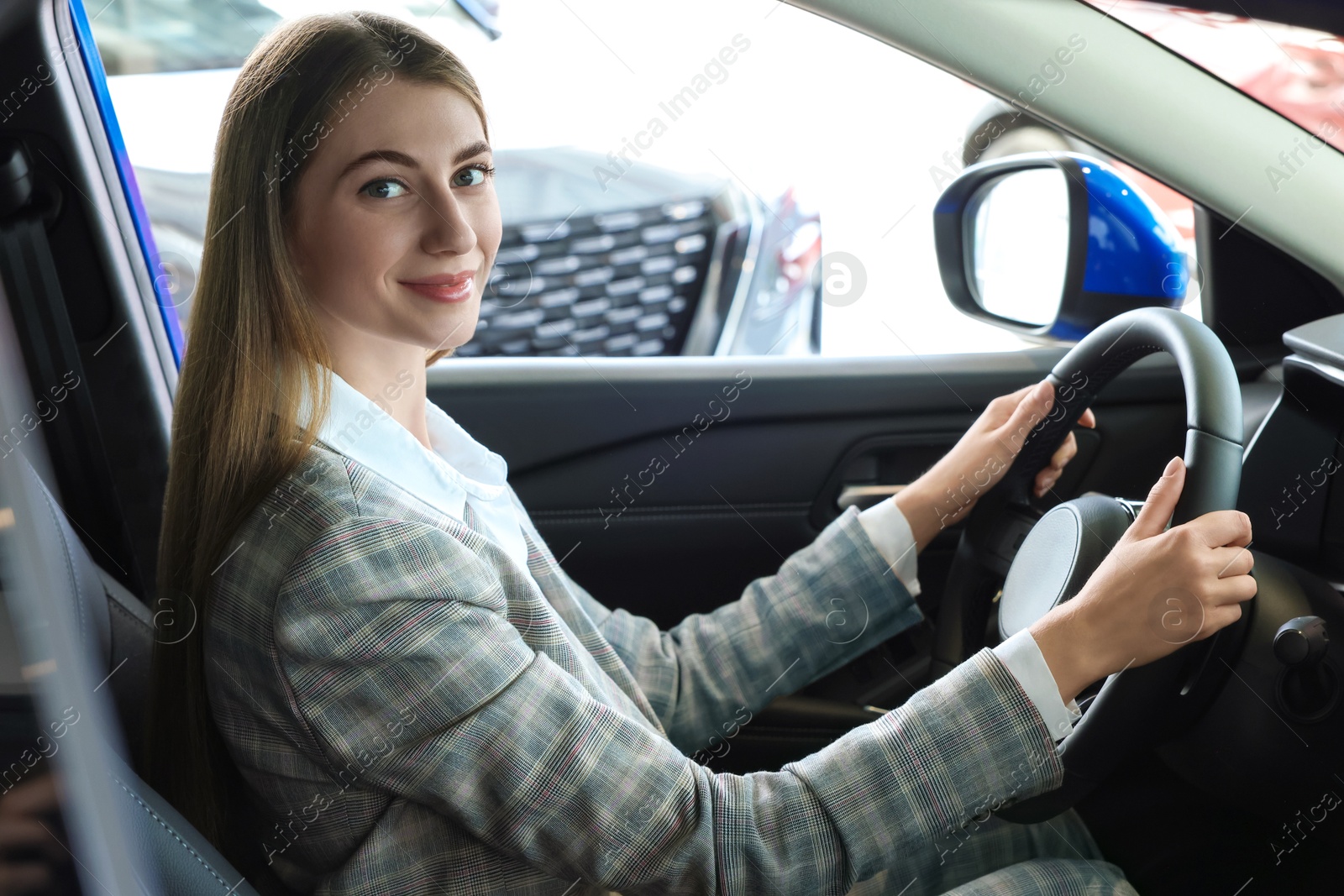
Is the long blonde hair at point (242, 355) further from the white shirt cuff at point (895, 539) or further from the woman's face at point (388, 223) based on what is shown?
the white shirt cuff at point (895, 539)

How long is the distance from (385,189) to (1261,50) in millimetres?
1042

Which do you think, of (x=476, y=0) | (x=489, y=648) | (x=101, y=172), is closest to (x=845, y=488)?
(x=489, y=648)

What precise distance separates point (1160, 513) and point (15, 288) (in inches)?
47.2

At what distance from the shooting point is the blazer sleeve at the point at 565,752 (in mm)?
864

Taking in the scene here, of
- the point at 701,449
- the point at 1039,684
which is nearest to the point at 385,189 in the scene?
the point at 1039,684

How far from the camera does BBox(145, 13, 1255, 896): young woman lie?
87 centimetres

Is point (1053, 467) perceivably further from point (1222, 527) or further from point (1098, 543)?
point (1222, 527)

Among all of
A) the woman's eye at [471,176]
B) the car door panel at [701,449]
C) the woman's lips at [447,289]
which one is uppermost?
the woman's eye at [471,176]

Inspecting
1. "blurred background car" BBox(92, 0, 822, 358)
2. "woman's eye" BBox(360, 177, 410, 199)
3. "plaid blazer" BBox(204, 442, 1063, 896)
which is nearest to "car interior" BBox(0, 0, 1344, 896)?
"plaid blazer" BBox(204, 442, 1063, 896)

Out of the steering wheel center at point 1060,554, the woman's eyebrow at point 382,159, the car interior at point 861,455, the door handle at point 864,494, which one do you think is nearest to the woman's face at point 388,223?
the woman's eyebrow at point 382,159

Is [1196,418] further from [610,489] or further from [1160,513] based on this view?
[610,489]

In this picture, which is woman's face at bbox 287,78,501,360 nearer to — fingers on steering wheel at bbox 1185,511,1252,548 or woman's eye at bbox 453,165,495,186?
woman's eye at bbox 453,165,495,186

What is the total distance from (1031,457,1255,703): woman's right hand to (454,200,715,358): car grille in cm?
227

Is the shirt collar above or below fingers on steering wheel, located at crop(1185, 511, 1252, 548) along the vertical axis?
below
